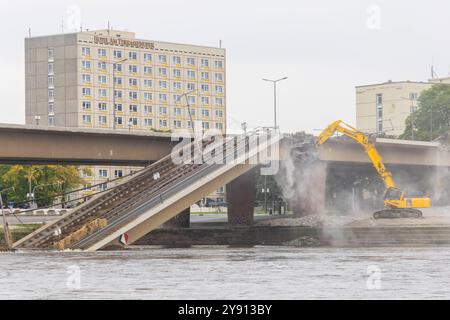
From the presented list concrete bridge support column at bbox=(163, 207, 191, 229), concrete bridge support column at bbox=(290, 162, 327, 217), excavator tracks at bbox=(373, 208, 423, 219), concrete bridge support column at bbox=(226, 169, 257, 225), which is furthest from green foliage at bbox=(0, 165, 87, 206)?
excavator tracks at bbox=(373, 208, 423, 219)

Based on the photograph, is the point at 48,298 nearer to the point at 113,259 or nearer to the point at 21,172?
the point at 113,259

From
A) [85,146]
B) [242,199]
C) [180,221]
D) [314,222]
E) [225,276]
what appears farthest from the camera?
[242,199]

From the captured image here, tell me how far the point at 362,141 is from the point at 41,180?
245 ft

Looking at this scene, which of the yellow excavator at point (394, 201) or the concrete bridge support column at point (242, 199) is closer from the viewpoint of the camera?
the yellow excavator at point (394, 201)

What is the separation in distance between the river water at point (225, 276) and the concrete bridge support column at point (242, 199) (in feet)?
124

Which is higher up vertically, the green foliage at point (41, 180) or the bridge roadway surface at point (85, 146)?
the bridge roadway surface at point (85, 146)

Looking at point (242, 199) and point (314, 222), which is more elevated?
point (242, 199)

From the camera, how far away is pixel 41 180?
171500 mm

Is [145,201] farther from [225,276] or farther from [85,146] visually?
[225,276]

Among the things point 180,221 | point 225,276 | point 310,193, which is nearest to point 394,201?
point 310,193

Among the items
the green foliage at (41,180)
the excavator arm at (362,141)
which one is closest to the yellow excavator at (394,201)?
the excavator arm at (362,141)

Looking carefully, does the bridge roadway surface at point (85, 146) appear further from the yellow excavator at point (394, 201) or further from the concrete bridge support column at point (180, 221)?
the concrete bridge support column at point (180, 221)

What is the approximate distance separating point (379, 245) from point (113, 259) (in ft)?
96.5

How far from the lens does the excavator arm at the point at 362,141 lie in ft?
343
